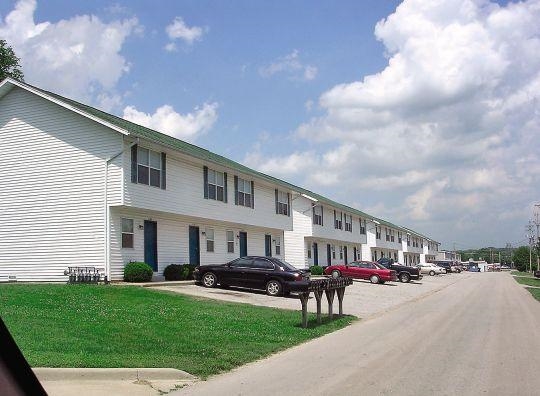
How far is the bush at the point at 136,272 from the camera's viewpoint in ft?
76.6

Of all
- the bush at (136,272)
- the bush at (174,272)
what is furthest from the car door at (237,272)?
the bush at (136,272)

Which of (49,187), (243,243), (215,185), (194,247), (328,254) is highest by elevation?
(215,185)

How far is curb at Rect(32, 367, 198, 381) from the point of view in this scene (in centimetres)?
812

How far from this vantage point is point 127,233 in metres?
24.4

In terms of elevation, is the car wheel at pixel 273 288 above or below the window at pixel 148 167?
below

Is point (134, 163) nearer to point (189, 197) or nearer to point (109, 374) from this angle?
point (189, 197)

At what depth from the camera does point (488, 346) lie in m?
12.2

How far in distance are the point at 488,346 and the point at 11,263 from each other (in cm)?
2027

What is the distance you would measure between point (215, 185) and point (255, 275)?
8151 mm

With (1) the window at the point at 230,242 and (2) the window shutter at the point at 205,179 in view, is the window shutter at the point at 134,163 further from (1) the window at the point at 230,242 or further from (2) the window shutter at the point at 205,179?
(1) the window at the point at 230,242

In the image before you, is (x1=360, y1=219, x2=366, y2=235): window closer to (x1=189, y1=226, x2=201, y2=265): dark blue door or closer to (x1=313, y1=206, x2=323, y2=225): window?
(x1=313, y1=206, x2=323, y2=225): window

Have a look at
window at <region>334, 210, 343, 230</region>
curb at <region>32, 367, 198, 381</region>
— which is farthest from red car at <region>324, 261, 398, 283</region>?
curb at <region>32, 367, 198, 381</region>

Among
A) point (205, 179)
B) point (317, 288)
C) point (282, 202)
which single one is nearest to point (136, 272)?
point (205, 179)

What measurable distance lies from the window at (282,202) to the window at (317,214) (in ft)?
28.0
